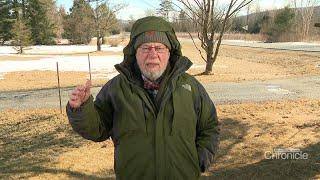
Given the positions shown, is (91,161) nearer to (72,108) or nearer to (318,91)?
(72,108)

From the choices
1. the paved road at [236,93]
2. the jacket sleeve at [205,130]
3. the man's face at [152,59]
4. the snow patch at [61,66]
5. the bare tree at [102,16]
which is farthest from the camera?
the bare tree at [102,16]

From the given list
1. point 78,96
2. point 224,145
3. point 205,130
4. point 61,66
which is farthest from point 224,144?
point 61,66

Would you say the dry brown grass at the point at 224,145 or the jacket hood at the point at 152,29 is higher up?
the jacket hood at the point at 152,29

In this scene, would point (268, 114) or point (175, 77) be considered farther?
point (268, 114)

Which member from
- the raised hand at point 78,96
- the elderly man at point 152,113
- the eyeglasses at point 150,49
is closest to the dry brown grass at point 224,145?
the elderly man at point 152,113

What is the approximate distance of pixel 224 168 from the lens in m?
6.27

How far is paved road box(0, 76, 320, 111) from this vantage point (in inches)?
468

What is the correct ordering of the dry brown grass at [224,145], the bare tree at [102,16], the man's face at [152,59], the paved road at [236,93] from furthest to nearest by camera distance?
the bare tree at [102,16] < the paved road at [236,93] < the dry brown grass at [224,145] < the man's face at [152,59]

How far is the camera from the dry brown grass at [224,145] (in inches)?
240

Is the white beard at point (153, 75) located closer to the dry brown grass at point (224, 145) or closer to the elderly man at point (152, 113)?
the elderly man at point (152, 113)

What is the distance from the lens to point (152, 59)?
2.64 meters

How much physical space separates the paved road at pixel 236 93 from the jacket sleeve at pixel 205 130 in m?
8.56

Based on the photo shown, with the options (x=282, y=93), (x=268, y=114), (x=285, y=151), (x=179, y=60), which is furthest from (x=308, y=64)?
(x=179, y=60)

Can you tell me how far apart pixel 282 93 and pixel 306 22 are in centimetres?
5653
